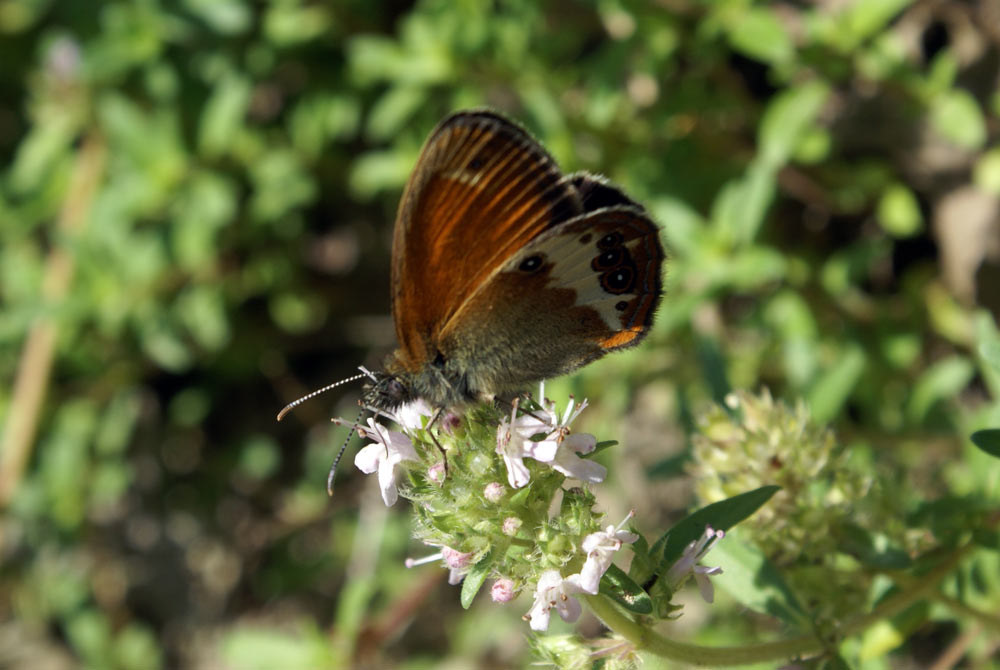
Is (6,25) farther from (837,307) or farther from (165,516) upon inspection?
(837,307)

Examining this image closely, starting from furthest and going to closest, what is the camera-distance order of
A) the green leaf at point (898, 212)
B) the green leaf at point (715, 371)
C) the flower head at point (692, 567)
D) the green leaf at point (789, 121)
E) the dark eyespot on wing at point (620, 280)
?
the green leaf at point (898, 212), the green leaf at point (789, 121), the green leaf at point (715, 371), the dark eyespot on wing at point (620, 280), the flower head at point (692, 567)

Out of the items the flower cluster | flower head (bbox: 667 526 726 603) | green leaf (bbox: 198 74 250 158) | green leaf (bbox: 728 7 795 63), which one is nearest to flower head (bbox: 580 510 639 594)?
the flower cluster

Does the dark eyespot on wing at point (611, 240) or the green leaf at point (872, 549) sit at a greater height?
the dark eyespot on wing at point (611, 240)

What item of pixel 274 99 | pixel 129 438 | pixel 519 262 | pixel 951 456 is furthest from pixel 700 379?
pixel 129 438

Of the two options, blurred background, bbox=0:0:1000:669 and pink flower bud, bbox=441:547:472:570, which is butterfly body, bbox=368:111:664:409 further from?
blurred background, bbox=0:0:1000:669

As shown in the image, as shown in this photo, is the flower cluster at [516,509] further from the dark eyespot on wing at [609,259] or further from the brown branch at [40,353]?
the brown branch at [40,353]

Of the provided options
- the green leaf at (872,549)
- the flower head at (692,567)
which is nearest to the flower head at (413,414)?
the flower head at (692,567)
